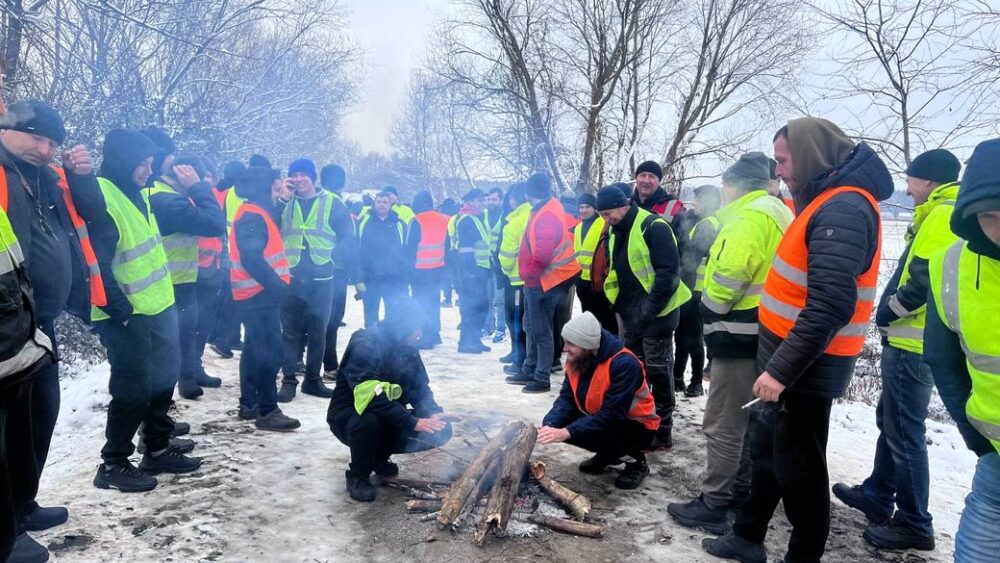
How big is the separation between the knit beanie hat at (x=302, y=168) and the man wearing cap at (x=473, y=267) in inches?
141

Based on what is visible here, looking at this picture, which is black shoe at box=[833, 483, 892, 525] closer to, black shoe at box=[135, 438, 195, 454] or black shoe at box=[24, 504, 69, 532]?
black shoe at box=[135, 438, 195, 454]

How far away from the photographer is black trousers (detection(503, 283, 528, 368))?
729 cm

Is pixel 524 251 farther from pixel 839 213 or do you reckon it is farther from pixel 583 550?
pixel 839 213

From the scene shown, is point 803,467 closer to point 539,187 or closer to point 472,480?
point 472,480

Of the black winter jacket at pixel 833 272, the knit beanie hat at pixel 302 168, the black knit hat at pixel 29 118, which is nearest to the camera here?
the black winter jacket at pixel 833 272

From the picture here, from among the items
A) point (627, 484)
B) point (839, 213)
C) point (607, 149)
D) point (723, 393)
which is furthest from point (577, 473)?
point (607, 149)

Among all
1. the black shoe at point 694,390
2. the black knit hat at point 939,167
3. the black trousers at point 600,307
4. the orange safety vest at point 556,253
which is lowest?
the black shoe at point 694,390

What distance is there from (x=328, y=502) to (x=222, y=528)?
24.9 inches

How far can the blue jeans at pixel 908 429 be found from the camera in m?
3.33

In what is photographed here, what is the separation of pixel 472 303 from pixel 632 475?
5497 mm

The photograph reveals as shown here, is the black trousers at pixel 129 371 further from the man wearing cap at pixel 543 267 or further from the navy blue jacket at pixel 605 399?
the man wearing cap at pixel 543 267

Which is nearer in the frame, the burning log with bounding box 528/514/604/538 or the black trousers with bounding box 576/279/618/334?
the burning log with bounding box 528/514/604/538

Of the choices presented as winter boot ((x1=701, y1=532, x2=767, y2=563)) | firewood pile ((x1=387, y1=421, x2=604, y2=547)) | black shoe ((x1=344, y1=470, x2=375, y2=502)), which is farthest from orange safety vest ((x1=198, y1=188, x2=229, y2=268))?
A: winter boot ((x1=701, y1=532, x2=767, y2=563))

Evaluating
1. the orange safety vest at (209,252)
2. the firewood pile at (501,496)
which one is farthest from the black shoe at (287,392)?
the firewood pile at (501,496)
